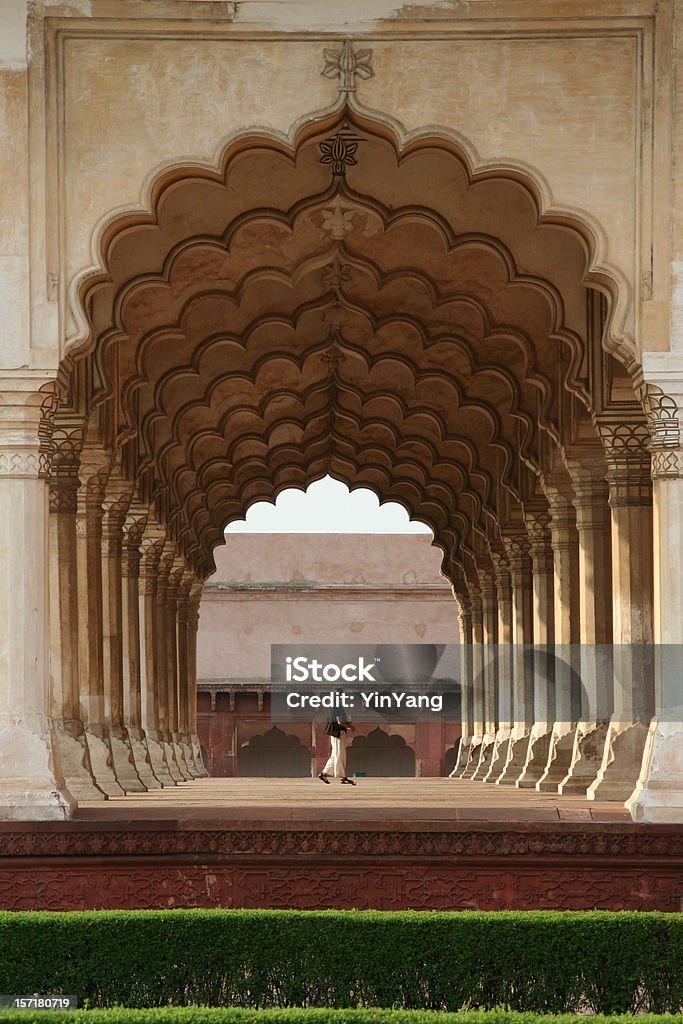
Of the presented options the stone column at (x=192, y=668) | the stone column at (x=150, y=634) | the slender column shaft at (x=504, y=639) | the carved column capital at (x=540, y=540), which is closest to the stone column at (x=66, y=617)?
the carved column capital at (x=540, y=540)

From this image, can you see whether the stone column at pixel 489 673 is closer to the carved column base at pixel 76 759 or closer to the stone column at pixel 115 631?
the stone column at pixel 115 631

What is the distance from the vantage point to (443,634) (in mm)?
39625

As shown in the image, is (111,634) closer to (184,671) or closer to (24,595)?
(24,595)

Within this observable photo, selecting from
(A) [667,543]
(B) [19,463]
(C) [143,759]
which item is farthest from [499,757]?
(B) [19,463]

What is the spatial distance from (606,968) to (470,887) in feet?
5.47

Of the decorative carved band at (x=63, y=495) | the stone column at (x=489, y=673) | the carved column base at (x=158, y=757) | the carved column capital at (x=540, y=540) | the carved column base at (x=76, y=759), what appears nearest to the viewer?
the carved column base at (x=76, y=759)

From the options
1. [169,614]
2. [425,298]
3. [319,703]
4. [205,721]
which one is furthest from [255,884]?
[319,703]

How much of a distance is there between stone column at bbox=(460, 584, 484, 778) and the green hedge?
18.6m

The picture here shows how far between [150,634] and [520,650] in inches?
199

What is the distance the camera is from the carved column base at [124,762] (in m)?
16.5

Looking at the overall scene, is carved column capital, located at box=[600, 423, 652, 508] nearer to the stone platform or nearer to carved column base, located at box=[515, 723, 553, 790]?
the stone platform

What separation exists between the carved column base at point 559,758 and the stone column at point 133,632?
4.98 meters

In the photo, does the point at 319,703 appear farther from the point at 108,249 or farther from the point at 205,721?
the point at 108,249

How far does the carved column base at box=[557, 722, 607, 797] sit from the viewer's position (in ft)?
46.8
